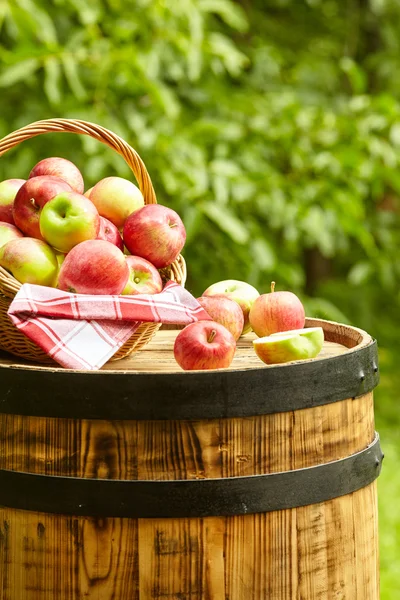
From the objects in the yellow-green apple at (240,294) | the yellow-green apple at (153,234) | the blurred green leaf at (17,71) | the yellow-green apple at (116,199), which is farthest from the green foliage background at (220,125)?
the yellow-green apple at (153,234)

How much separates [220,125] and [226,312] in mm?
2147

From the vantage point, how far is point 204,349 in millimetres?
1699

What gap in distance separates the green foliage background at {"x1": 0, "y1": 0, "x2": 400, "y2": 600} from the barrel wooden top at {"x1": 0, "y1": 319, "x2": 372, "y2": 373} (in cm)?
141

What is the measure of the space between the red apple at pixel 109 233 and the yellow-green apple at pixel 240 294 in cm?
34

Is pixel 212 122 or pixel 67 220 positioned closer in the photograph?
pixel 67 220

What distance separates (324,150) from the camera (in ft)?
14.6

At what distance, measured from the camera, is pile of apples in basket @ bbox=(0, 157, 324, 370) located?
1.75 meters

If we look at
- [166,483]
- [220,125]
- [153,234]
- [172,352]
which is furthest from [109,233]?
[220,125]

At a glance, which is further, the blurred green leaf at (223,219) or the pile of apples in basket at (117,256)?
the blurred green leaf at (223,219)

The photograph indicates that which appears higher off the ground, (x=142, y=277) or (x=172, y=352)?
(x=142, y=277)

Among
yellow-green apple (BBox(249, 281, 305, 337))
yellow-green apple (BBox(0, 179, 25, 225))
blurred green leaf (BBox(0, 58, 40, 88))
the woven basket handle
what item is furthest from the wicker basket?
blurred green leaf (BBox(0, 58, 40, 88))

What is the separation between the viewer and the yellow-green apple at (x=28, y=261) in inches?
70.9

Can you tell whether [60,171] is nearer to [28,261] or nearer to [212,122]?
[28,261]

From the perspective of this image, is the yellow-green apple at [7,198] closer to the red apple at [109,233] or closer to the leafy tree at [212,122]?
the red apple at [109,233]
